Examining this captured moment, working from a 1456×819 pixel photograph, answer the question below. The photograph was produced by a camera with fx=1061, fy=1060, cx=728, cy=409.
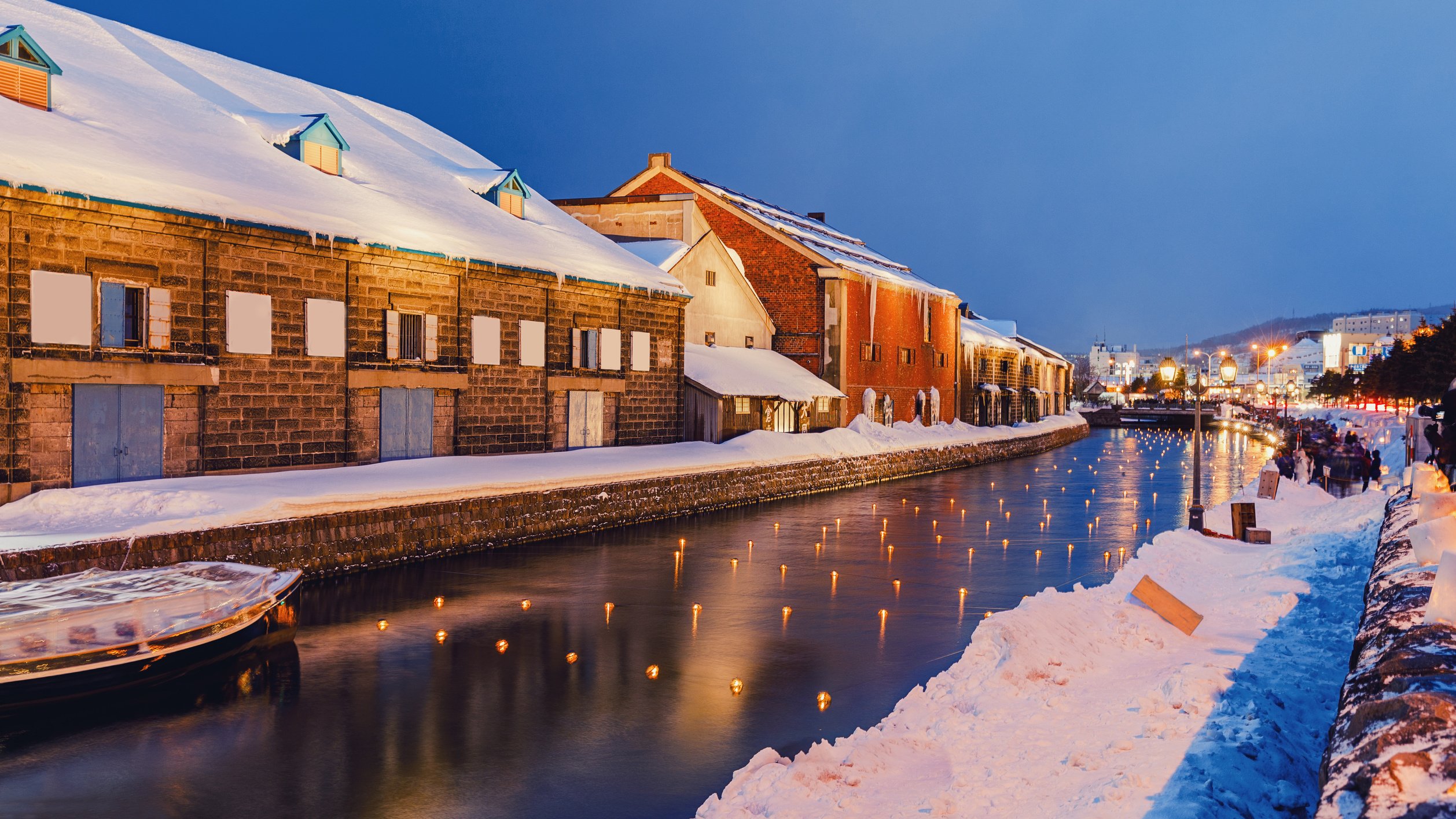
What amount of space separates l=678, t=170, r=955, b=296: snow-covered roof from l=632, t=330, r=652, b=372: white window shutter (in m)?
15.2

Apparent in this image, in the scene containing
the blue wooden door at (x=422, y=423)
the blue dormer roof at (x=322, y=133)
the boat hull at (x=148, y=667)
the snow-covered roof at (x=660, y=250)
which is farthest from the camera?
the snow-covered roof at (x=660, y=250)

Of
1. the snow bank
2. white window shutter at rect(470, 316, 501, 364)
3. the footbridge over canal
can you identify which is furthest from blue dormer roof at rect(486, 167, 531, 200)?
the footbridge over canal

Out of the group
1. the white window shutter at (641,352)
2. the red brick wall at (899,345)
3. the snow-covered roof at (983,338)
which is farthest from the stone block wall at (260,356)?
the snow-covered roof at (983,338)

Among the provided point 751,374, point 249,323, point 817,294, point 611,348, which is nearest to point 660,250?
point 751,374

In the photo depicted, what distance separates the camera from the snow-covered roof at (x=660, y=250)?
39.7m

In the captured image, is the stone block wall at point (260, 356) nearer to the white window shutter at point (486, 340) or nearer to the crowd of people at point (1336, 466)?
the white window shutter at point (486, 340)

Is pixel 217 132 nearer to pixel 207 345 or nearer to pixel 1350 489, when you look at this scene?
pixel 207 345

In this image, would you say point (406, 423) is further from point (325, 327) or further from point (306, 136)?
point (306, 136)

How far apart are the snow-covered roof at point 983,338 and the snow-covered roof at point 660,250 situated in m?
27.6

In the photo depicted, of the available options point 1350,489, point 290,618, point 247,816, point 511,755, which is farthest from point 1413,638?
point 1350,489

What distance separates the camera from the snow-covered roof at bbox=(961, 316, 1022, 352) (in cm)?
6631

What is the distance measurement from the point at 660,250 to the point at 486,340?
1537 cm

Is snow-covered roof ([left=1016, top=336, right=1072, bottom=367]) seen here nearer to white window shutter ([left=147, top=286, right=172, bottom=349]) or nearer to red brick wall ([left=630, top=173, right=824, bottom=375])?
red brick wall ([left=630, top=173, right=824, bottom=375])

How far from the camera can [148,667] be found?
11.5 m
